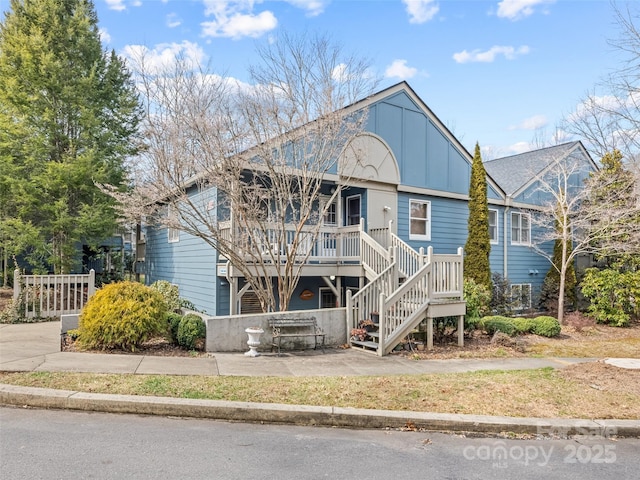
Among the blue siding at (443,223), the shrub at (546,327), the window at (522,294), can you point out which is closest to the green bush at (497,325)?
the shrub at (546,327)

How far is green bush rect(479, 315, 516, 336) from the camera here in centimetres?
1124

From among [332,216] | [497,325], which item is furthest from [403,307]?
[332,216]

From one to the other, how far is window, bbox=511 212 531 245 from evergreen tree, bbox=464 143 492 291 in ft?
10.8

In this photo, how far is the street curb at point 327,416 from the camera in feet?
15.9

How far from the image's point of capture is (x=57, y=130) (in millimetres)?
14961

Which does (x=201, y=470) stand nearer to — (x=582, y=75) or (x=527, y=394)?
(x=527, y=394)

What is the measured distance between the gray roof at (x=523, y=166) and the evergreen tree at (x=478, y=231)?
3.03 m

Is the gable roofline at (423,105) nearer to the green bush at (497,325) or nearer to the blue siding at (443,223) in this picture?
the blue siding at (443,223)

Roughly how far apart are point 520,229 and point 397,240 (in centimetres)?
908

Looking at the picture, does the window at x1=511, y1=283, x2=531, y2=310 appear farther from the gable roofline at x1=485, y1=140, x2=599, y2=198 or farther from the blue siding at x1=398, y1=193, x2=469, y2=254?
the gable roofline at x1=485, y1=140, x2=599, y2=198

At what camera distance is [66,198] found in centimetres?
1477

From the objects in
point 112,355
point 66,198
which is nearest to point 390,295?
point 112,355

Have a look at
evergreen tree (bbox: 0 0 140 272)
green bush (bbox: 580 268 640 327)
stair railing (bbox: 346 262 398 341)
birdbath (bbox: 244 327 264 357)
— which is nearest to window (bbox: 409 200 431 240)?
stair railing (bbox: 346 262 398 341)

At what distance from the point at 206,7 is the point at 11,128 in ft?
26.7
